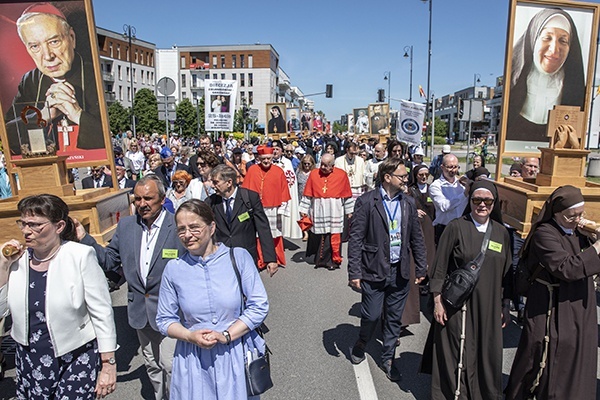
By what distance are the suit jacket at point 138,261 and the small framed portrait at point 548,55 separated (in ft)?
12.6

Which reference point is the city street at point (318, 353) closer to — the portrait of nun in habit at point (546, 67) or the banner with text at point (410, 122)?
the portrait of nun in habit at point (546, 67)

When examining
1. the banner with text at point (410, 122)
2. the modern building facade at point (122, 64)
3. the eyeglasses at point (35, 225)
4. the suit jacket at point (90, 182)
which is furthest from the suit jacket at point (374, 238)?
the modern building facade at point (122, 64)

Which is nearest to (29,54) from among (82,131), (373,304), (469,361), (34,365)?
(82,131)

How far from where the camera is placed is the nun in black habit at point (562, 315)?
10.4ft

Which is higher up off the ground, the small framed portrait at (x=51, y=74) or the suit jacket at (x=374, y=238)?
the small framed portrait at (x=51, y=74)

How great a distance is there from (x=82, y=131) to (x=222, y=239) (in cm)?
177

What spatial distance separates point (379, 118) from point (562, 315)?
59.3ft

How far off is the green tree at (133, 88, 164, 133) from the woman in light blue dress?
192 feet

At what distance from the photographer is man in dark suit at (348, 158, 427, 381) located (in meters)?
4.16

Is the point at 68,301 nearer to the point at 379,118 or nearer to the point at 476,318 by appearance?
the point at 476,318

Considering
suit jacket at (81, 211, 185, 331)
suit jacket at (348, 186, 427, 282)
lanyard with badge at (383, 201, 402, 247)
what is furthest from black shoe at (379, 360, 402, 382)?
suit jacket at (81, 211, 185, 331)

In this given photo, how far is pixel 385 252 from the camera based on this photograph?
163 inches

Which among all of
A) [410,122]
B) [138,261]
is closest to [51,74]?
[138,261]

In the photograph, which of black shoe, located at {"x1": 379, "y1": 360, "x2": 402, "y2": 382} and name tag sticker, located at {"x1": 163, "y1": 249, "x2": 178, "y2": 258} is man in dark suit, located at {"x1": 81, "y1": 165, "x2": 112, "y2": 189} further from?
black shoe, located at {"x1": 379, "y1": 360, "x2": 402, "y2": 382}
